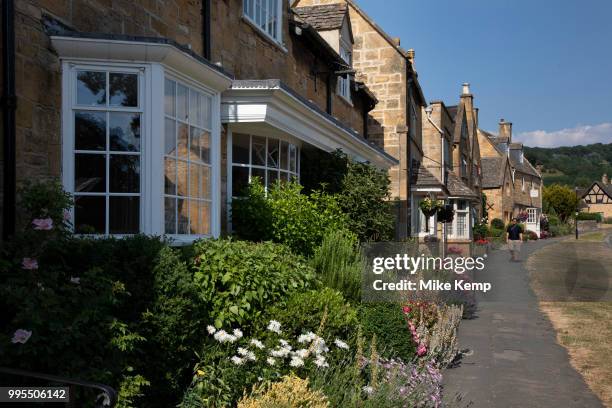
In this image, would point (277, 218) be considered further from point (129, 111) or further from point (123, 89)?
point (123, 89)

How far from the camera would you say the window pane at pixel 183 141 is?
20.7 ft

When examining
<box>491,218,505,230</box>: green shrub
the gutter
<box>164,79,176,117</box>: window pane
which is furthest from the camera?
<box>491,218,505,230</box>: green shrub

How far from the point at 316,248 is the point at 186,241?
2.66m

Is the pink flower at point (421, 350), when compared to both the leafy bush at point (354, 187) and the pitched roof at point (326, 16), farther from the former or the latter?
the pitched roof at point (326, 16)

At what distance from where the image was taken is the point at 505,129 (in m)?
62.1

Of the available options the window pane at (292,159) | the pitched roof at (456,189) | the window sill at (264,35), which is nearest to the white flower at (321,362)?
the window pane at (292,159)

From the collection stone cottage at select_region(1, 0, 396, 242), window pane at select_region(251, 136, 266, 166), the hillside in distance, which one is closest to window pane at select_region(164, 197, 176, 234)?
stone cottage at select_region(1, 0, 396, 242)

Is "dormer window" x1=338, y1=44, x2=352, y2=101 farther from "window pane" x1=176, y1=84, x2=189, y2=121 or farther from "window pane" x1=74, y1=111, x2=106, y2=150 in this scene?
"window pane" x1=74, y1=111, x2=106, y2=150

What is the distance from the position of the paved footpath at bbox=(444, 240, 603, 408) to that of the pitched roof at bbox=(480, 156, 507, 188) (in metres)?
41.4

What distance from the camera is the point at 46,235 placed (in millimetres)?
4453

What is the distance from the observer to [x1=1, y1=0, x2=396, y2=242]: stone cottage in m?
5.09

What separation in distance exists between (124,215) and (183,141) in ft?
3.78

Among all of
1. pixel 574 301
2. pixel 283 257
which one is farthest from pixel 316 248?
pixel 574 301

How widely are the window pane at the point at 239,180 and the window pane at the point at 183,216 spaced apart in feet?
6.69
